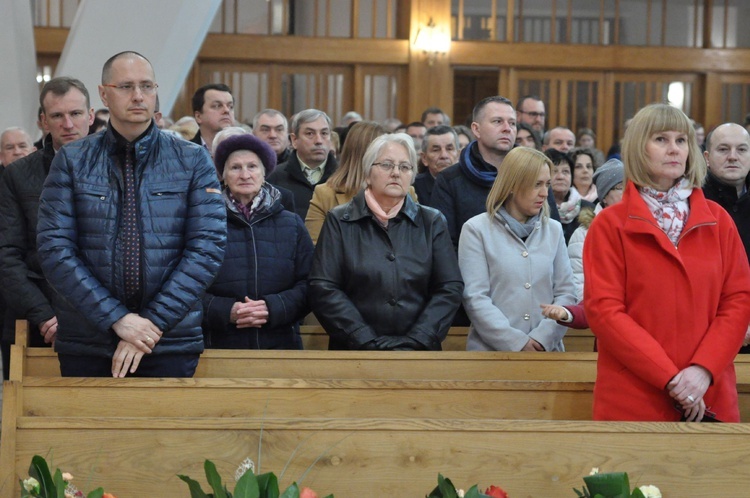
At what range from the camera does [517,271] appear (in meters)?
4.05

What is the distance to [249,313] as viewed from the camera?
13.0 feet

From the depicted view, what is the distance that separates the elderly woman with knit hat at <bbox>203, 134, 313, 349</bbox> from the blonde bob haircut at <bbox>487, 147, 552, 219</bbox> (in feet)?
2.29

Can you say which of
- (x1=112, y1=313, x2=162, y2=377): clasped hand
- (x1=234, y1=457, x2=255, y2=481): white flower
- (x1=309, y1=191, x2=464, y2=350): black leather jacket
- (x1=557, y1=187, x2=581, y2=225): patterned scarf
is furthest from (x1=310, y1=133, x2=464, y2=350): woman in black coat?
(x1=557, y1=187, x2=581, y2=225): patterned scarf

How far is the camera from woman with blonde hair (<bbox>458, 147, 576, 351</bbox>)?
4.02 metres

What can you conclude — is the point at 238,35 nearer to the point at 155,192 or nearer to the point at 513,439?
the point at 155,192

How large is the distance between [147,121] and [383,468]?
4.26ft

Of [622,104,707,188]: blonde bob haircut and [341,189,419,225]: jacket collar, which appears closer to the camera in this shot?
[622,104,707,188]: blonde bob haircut

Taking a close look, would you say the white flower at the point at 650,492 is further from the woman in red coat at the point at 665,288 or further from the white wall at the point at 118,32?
the white wall at the point at 118,32

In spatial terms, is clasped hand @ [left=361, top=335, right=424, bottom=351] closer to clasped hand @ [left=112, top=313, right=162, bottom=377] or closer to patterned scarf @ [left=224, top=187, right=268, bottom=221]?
patterned scarf @ [left=224, top=187, right=268, bottom=221]

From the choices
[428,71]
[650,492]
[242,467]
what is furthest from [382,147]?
[428,71]

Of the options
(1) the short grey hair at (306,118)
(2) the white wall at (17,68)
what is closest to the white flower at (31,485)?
(1) the short grey hair at (306,118)

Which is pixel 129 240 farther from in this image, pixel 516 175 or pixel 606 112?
pixel 606 112

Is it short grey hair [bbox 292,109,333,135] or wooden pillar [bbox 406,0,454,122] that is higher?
wooden pillar [bbox 406,0,454,122]

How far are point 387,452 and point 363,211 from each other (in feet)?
4.95
